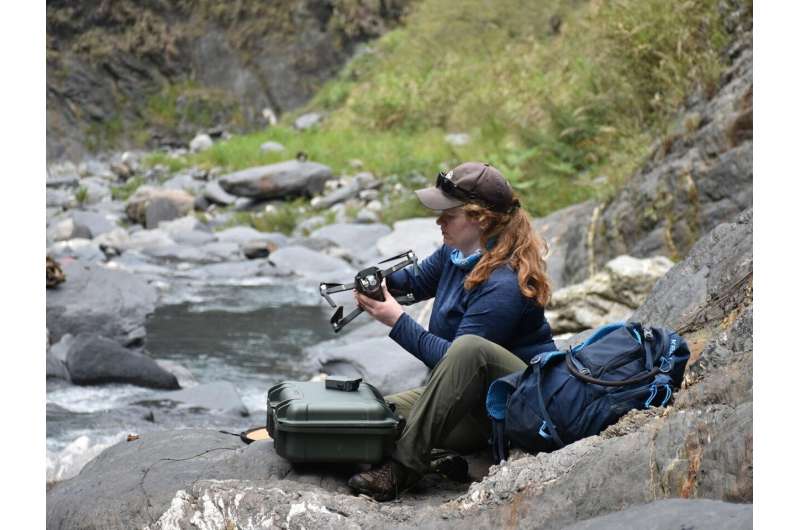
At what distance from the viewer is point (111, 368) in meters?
8.14

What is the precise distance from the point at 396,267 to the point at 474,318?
18.9 inches

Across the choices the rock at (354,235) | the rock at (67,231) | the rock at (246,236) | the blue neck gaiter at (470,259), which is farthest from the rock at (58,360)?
the rock at (67,231)

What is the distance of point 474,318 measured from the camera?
3.73m

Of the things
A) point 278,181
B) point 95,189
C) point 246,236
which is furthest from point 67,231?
point 95,189

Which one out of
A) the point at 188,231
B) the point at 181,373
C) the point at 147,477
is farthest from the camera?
the point at 188,231

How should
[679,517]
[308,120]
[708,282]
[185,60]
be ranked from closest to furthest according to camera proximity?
[679,517] < [708,282] < [308,120] < [185,60]

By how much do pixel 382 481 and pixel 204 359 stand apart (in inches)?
236

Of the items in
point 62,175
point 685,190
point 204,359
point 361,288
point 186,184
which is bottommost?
point 62,175

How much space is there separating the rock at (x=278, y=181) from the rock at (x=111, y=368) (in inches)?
414

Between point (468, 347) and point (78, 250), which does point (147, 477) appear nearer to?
point (468, 347)

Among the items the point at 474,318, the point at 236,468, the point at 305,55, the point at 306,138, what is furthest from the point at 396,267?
the point at 305,55

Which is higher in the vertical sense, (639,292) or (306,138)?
(639,292)

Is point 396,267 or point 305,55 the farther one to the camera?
point 305,55

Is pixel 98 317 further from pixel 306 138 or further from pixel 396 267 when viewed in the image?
pixel 306 138
